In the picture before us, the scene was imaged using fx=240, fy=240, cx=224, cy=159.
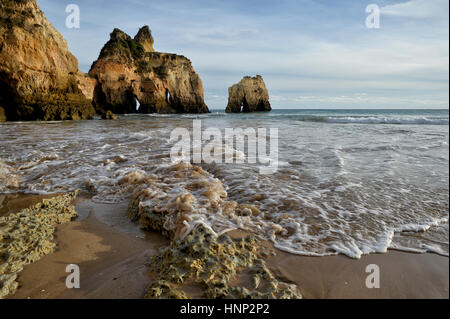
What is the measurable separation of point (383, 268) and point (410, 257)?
0.32m

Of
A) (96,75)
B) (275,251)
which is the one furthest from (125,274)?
(96,75)

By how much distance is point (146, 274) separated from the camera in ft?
5.56

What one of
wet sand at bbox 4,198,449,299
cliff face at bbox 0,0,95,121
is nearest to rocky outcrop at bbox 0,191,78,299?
wet sand at bbox 4,198,449,299

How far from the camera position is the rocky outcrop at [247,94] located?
49156mm

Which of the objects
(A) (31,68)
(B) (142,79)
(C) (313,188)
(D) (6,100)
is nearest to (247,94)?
(B) (142,79)

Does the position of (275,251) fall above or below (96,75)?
below

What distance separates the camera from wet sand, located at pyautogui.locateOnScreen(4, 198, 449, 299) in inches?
59.9

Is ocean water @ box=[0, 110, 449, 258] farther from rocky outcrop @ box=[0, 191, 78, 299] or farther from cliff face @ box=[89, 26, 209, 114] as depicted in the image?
cliff face @ box=[89, 26, 209, 114]

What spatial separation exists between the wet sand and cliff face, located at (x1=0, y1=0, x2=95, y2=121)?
66.2ft

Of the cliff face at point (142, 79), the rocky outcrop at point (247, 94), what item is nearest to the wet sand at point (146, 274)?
→ the cliff face at point (142, 79)

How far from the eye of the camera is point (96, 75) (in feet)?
95.1

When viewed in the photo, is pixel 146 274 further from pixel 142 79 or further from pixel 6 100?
pixel 142 79

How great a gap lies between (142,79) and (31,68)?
58.1 ft

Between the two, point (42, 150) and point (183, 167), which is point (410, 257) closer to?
point (183, 167)
